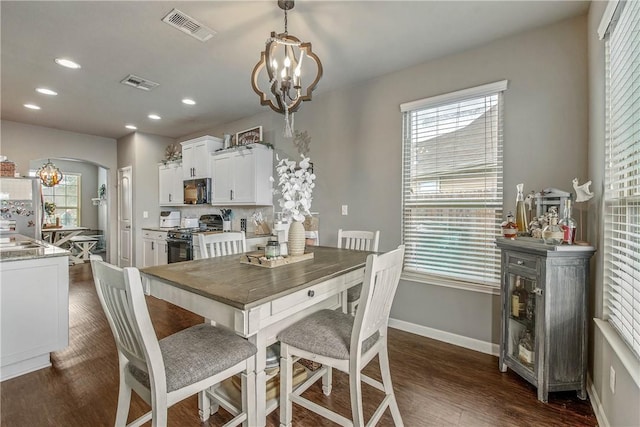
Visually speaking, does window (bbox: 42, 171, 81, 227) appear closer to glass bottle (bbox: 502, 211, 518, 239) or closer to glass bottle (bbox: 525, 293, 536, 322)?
glass bottle (bbox: 502, 211, 518, 239)

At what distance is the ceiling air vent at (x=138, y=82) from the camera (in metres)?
3.14

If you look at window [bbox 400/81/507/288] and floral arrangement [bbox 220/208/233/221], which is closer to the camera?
window [bbox 400/81/507/288]

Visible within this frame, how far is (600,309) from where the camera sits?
1746mm

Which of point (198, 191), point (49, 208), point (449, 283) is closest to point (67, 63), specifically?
point (198, 191)

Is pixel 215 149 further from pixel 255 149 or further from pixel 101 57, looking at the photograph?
pixel 101 57

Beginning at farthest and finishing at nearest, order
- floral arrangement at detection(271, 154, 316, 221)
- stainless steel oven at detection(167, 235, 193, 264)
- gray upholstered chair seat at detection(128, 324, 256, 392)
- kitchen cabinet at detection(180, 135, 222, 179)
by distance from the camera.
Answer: kitchen cabinet at detection(180, 135, 222, 179), stainless steel oven at detection(167, 235, 193, 264), floral arrangement at detection(271, 154, 316, 221), gray upholstered chair seat at detection(128, 324, 256, 392)

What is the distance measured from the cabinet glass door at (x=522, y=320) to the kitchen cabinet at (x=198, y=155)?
4.23 m

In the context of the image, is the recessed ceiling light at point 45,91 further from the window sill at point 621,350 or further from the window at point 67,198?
the window sill at point 621,350

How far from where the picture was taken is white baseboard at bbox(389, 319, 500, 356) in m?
2.48

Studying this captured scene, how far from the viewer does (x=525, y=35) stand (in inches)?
91.8

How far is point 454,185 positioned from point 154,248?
4.85 m

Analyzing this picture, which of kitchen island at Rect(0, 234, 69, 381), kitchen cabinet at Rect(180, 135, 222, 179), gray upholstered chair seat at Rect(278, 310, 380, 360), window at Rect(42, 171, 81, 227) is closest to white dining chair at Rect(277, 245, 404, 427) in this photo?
gray upholstered chair seat at Rect(278, 310, 380, 360)

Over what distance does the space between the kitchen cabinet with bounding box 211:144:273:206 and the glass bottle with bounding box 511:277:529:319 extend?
121 inches

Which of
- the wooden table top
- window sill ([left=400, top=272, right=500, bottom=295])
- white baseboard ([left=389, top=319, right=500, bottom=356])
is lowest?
white baseboard ([left=389, top=319, right=500, bottom=356])
